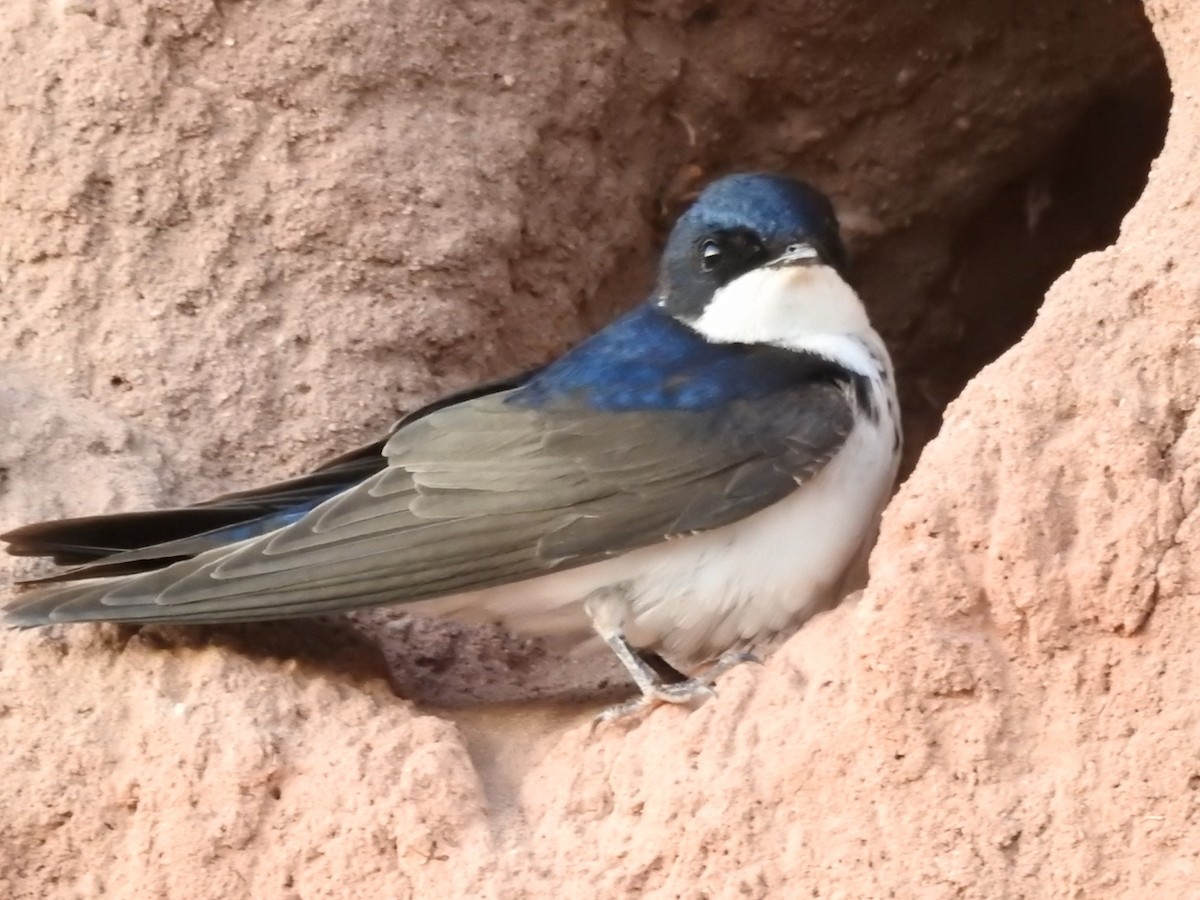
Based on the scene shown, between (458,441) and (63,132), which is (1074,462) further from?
(63,132)

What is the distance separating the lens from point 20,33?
2.46m

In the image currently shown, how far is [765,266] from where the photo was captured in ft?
7.47

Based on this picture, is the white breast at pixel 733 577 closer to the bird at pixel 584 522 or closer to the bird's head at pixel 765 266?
the bird at pixel 584 522

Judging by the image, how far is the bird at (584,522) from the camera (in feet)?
6.60

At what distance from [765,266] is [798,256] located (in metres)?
0.05

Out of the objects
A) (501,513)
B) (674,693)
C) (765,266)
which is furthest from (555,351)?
(674,693)

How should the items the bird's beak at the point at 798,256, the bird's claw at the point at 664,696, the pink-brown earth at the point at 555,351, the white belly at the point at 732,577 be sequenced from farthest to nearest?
the bird's beak at the point at 798,256 → the white belly at the point at 732,577 → the bird's claw at the point at 664,696 → the pink-brown earth at the point at 555,351

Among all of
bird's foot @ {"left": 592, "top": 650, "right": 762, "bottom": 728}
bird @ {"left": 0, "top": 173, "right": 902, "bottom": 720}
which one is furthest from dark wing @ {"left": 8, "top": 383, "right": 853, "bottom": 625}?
bird's foot @ {"left": 592, "top": 650, "right": 762, "bottom": 728}

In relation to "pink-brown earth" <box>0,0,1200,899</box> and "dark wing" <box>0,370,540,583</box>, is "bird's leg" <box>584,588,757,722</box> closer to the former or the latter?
"pink-brown earth" <box>0,0,1200,899</box>

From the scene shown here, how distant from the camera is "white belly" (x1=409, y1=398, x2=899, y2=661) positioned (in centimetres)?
206

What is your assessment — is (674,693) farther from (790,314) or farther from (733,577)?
(790,314)

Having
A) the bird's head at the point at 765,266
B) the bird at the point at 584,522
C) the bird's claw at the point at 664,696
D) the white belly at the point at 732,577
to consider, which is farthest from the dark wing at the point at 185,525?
the bird's claw at the point at 664,696

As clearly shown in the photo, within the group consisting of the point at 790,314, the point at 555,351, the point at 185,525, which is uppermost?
the point at 790,314

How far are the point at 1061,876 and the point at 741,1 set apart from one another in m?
1.59
